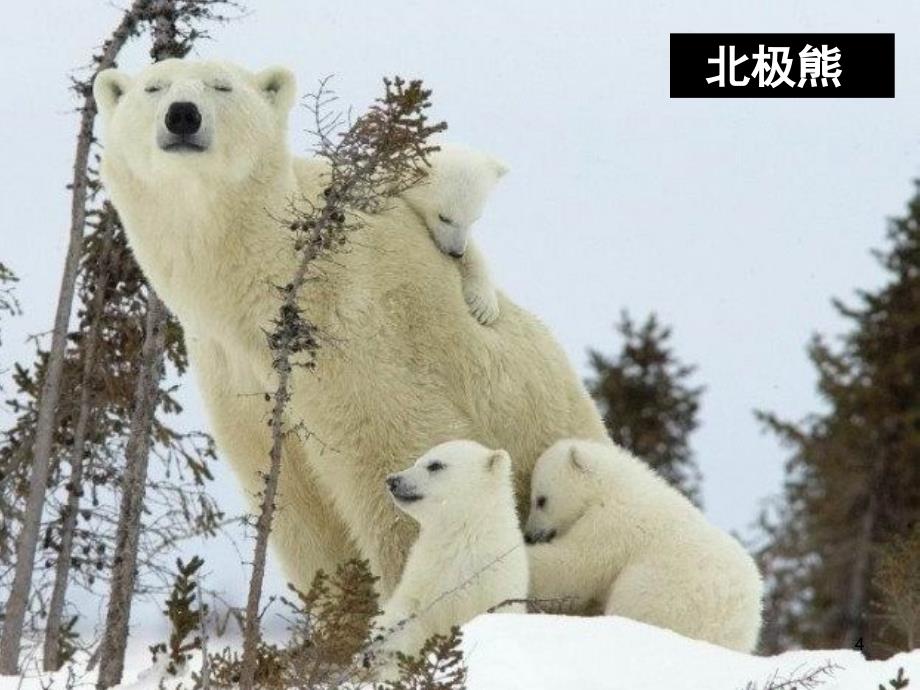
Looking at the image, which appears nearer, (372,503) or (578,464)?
(372,503)

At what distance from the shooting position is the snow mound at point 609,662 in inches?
243

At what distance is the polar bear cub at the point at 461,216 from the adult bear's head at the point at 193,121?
0.80m

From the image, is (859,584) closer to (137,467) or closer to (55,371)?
(55,371)

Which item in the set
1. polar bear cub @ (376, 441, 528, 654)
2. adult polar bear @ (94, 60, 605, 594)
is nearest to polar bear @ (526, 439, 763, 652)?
adult polar bear @ (94, 60, 605, 594)

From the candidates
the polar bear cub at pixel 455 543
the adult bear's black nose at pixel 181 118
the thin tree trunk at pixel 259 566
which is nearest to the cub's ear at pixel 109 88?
the adult bear's black nose at pixel 181 118

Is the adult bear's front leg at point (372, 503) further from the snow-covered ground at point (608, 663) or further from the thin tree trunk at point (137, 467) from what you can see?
the thin tree trunk at point (137, 467)

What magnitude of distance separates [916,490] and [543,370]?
50.8ft

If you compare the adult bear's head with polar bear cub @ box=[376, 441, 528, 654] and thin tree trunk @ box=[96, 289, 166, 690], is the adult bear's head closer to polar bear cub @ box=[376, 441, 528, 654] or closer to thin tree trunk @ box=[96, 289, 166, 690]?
polar bear cub @ box=[376, 441, 528, 654]

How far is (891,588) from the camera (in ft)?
33.9

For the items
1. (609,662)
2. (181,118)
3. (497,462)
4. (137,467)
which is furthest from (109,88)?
(609,662)

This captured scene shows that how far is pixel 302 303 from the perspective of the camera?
830 centimetres

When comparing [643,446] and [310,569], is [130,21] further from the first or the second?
[643,446]

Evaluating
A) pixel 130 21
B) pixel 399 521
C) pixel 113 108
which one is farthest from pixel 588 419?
pixel 130 21

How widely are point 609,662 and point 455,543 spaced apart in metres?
1.40
